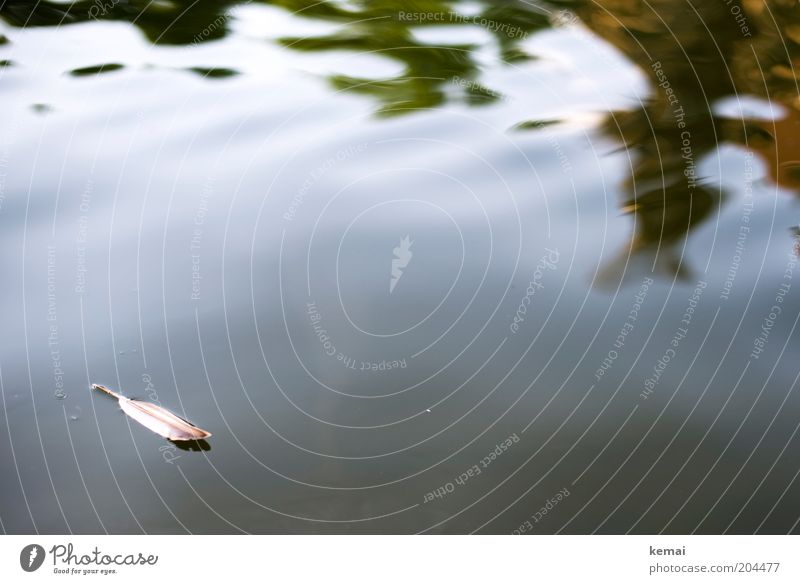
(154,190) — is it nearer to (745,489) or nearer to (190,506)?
(190,506)

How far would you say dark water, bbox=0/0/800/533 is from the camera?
2.48ft

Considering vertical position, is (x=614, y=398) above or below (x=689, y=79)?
below

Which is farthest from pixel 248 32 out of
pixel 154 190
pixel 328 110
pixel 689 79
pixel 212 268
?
pixel 689 79

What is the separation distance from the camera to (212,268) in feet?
3.01

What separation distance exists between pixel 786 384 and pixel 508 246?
1.06 feet

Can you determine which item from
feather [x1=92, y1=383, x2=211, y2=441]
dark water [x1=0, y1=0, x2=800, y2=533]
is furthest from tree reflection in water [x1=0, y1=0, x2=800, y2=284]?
feather [x1=92, y1=383, x2=211, y2=441]

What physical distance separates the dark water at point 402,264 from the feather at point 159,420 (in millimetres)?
10

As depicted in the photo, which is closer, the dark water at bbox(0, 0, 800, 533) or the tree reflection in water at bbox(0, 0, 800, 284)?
the dark water at bbox(0, 0, 800, 533)
